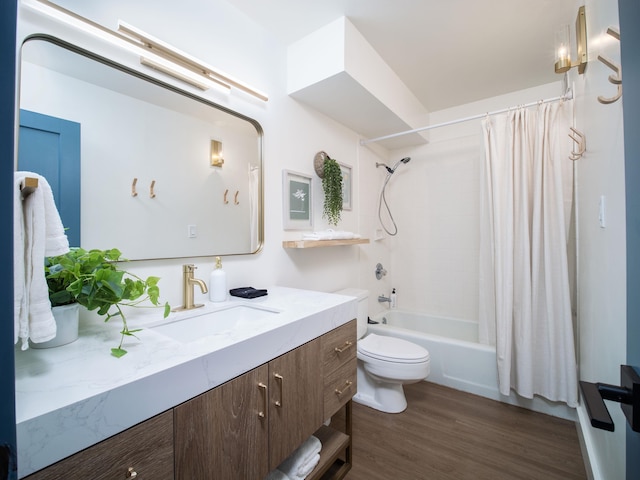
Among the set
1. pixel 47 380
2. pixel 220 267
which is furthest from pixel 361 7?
pixel 47 380

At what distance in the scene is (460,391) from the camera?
2.18 m

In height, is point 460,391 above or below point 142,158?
below

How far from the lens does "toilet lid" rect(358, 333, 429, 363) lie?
181 cm

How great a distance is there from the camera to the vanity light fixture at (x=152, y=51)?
0.98 metres

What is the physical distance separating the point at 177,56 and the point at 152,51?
0.10 m

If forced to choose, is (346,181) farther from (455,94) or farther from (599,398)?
(599,398)

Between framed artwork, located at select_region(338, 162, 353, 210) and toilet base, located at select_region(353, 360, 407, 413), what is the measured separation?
4.19ft

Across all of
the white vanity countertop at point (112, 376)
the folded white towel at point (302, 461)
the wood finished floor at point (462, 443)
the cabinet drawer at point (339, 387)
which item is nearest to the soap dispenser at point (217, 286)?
the white vanity countertop at point (112, 376)

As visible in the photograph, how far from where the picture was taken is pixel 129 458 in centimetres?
62

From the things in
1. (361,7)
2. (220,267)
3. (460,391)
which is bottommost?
(460,391)

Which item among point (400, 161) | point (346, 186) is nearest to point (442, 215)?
point (400, 161)

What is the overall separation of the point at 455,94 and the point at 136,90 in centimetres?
261

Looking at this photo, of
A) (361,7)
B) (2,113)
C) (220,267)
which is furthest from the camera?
(361,7)

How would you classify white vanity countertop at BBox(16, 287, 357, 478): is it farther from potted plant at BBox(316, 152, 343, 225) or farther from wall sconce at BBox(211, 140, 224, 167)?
potted plant at BBox(316, 152, 343, 225)
